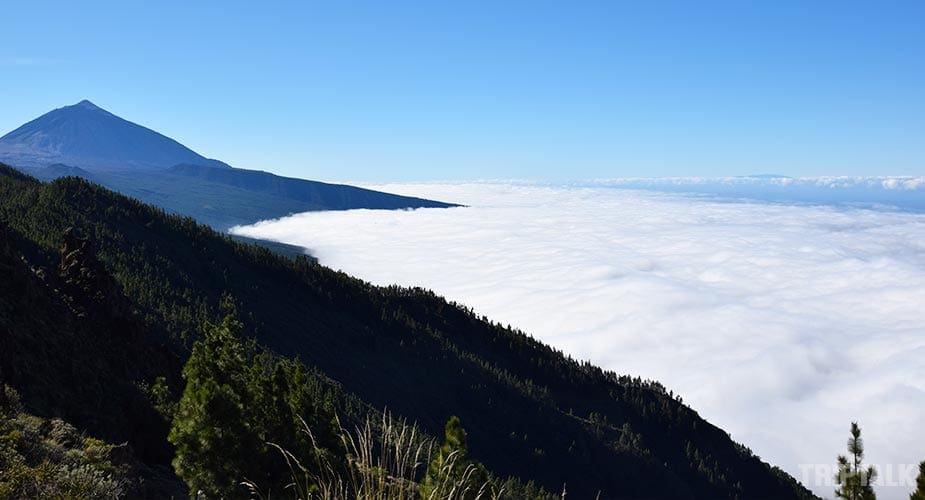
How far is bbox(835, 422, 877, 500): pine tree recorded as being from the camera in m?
27.6

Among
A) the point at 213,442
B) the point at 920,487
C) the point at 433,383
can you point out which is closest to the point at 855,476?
the point at 920,487

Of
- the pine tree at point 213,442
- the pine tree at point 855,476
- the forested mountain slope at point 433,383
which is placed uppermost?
the pine tree at point 213,442

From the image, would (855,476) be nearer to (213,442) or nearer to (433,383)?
(213,442)

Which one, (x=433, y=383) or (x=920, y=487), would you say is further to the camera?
(x=433, y=383)

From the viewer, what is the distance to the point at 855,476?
2823cm

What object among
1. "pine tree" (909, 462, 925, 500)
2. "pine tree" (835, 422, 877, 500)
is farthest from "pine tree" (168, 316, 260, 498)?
"pine tree" (909, 462, 925, 500)

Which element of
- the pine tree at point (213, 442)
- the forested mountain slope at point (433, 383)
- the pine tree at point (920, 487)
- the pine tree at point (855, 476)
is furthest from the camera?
the forested mountain slope at point (433, 383)

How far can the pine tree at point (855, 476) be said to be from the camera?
27.6m

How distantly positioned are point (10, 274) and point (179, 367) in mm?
17559

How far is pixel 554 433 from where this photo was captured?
164000 mm

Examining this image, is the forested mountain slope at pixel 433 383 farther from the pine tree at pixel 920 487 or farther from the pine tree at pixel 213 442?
the pine tree at pixel 920 487

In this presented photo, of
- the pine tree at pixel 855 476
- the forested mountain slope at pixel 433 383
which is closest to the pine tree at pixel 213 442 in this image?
the pine tree at pixel 855 476

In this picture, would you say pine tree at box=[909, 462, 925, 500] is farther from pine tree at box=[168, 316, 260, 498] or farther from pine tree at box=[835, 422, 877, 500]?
pine tree at box=[168, 316, 260, 498]

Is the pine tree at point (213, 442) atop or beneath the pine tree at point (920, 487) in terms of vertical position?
atop
